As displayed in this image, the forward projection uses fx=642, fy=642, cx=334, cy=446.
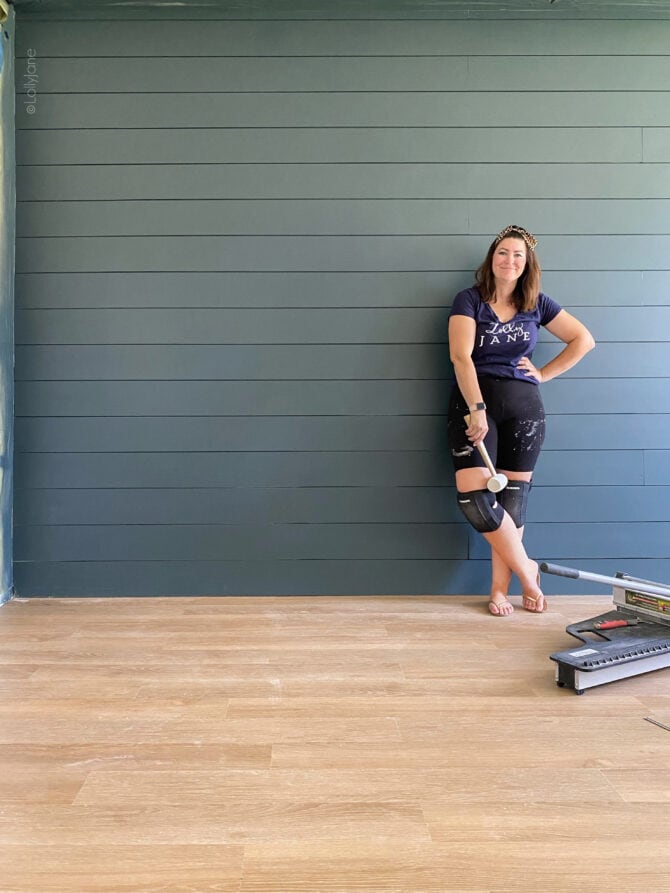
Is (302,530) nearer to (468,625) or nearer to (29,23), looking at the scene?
(468,625)

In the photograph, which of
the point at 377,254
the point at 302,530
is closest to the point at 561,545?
the point at 302,530

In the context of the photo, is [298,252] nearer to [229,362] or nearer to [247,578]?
[229,362]

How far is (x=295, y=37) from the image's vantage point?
282 cm

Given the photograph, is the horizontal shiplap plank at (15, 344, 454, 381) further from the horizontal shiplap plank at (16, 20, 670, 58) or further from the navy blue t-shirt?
the horizontal shiplap plank at (16, 20, 670, 58)

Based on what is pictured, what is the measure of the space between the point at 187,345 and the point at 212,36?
4.44ft

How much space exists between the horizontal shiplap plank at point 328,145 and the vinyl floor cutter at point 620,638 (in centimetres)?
189

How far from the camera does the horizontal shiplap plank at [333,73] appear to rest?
2.82 meters

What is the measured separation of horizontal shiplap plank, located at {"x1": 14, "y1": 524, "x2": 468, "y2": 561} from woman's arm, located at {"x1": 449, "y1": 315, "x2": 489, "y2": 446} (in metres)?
0.51

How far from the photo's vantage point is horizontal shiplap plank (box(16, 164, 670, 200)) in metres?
2.84

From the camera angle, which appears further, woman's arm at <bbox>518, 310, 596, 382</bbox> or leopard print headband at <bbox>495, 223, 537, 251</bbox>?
woman's arm at <bbox>518, 310, 596, 382</bbox>

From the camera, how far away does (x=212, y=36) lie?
282 centimetres

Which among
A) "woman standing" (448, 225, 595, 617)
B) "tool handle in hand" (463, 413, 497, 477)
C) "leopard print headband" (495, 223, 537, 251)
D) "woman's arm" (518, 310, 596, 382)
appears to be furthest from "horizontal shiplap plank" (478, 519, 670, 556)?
"leopard print headband" (495, 223, 537, 251)

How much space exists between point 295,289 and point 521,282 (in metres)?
0.98

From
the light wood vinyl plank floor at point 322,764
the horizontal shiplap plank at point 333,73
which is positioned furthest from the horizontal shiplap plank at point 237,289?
the light wood vinyl plank floor at point 322,764
